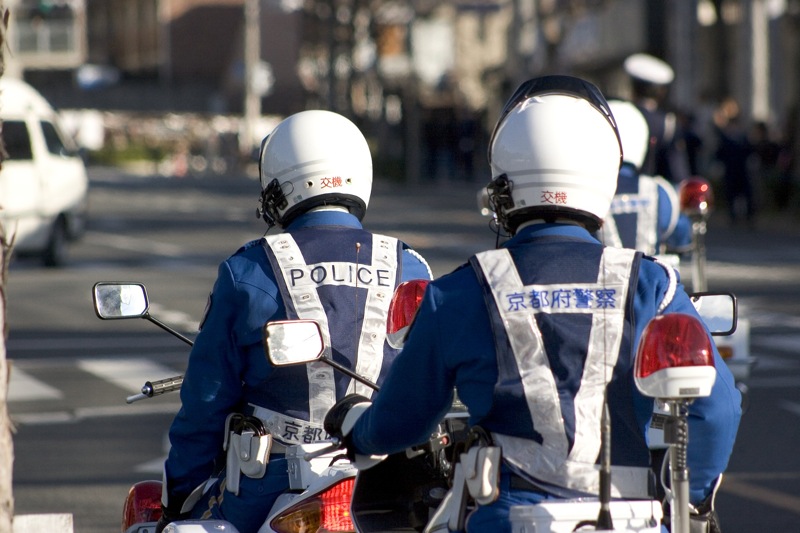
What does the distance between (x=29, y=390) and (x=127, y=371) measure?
97cm

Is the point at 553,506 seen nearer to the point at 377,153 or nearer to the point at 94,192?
the point at 94,192

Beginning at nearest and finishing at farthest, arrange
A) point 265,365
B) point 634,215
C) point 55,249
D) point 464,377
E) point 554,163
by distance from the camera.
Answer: point 464,377, point 554,163, point 265,365, point 634,215, point 55,249

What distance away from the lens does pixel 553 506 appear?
3.10 m

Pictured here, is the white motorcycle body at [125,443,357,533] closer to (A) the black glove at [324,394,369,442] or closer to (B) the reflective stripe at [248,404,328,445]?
(B) the reflective stripe at [248,404,328,445]

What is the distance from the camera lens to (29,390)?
37.2 feet

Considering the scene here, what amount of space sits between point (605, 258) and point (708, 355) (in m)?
0.35

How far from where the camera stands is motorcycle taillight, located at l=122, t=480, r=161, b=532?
14.2 feet

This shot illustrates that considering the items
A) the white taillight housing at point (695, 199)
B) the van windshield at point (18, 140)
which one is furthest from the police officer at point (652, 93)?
the van windshield at point (18, 140)

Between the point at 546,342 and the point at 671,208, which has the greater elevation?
the point at 546,342

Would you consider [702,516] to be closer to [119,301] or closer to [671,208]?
[119,301]

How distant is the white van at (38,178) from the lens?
19719 mm

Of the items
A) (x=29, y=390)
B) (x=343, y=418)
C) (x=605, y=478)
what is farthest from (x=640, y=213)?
(x=29, y=390)

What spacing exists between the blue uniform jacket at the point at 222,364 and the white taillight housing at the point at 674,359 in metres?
1.23

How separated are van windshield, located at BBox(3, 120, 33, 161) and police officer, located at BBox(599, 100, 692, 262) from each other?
14.1 meters
